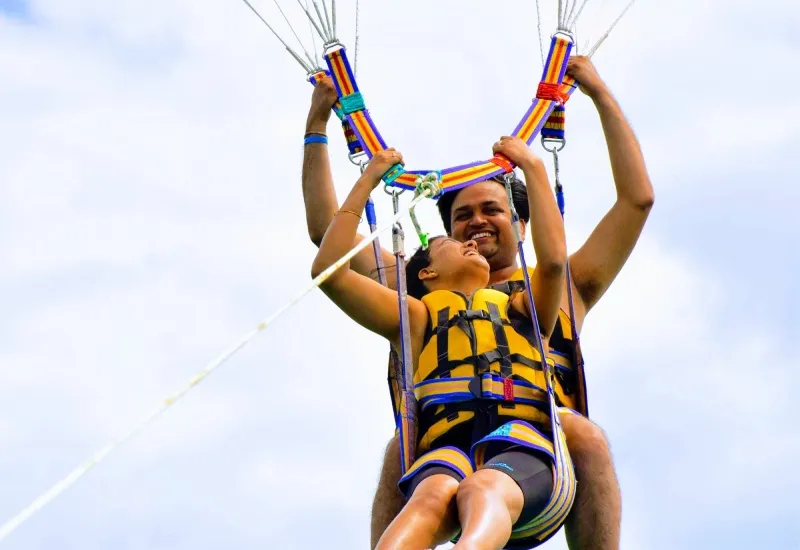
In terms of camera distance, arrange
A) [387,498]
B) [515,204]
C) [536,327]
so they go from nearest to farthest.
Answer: [536,327] < [387,498] < [515,204]

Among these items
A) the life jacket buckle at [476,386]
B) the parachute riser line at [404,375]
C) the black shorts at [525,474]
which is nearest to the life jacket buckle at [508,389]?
the life jacket buckle at [476,386]

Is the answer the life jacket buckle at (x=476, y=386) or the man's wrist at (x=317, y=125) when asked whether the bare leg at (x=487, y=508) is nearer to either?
the life jacket buckle at (x=476, y=386)

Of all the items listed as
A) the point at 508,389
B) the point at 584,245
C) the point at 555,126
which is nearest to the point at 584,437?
the point at 508,389

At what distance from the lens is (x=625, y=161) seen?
7.35 m

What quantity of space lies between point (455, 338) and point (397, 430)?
0.53 metres

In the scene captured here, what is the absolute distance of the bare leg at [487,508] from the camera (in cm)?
563

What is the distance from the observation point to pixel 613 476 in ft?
22.0

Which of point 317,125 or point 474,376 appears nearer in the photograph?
point 474,376

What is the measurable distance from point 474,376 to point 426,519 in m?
0.89

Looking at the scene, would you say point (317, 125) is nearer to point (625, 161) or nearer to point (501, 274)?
point (501, 274)

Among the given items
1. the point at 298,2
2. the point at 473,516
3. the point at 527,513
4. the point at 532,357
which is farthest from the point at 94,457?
the point at 298,2

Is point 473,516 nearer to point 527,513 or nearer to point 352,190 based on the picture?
point 527,513

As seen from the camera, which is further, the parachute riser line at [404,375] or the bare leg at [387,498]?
the bare leg at [387,498]

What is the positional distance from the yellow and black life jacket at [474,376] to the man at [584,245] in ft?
0.96
